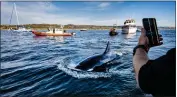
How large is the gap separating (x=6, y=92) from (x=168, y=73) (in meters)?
5.56

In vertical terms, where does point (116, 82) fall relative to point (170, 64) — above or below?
below

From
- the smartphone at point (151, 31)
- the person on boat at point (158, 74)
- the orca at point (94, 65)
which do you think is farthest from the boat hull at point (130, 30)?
the person on boat at point (158, 74)

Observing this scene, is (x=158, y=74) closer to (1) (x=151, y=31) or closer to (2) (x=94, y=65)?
(1) (x=151, y=31)

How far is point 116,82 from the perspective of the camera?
22.9ft

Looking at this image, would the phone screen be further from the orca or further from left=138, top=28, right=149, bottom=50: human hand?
the orca

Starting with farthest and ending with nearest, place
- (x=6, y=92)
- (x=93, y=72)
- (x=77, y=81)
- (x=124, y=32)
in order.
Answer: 1. (x=124, y=32)
2. (x=93, y=72)
3. (x=77, y=81)
4. (x=6, y=92)

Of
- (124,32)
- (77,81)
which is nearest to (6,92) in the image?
(77,81)

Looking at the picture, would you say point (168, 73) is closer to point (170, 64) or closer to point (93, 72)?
point (170, 64)

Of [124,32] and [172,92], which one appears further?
[124,32]

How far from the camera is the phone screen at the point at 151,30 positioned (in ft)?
4.45

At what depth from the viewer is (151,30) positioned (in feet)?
4.53

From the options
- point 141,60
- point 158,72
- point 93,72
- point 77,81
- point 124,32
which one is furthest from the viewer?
point 124,32

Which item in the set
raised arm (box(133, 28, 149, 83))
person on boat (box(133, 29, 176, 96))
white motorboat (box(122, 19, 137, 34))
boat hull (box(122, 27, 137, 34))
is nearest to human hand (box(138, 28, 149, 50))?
raised arm (box(133, 28, 149, 83))

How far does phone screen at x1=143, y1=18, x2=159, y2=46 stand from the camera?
136 cm
